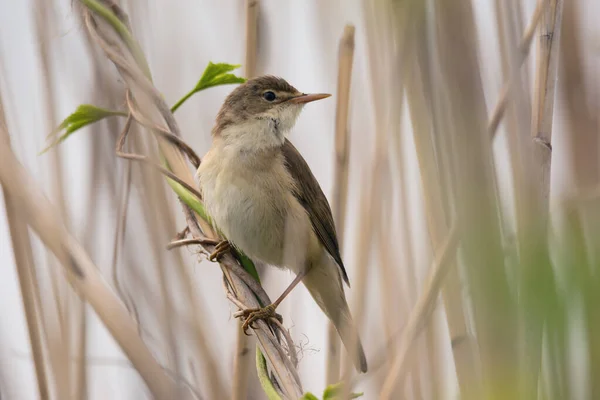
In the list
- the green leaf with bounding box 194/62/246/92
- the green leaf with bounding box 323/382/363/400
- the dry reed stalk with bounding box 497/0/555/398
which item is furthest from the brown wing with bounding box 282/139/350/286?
the green leaf with bounding box 323/382/363/400

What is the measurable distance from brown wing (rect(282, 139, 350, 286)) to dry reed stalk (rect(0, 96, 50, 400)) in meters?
1.12

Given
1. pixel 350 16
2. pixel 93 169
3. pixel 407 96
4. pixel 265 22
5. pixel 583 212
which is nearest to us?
pixel 583 212

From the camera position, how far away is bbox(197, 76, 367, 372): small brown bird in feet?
8.13

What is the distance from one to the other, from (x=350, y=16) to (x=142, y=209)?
2.86 ft

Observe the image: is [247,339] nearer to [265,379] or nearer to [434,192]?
[265,379]

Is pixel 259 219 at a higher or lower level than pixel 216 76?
lower

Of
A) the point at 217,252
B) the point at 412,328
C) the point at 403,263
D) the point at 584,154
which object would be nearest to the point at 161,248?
the point at 217,252

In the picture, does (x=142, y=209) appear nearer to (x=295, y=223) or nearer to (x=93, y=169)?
(x=93, y=169)

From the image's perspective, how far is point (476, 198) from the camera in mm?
790

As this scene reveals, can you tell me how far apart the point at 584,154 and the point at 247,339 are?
1100 millimetres

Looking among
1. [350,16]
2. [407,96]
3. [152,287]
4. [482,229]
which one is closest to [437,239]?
[407,96]

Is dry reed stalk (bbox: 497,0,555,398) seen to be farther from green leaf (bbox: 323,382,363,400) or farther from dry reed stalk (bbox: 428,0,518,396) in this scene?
green leaf (bbox: 323,382,363,400)

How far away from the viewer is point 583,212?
2.28 feet

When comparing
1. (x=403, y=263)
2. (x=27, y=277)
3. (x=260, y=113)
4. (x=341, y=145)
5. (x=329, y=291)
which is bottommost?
(x=329, y=291)
